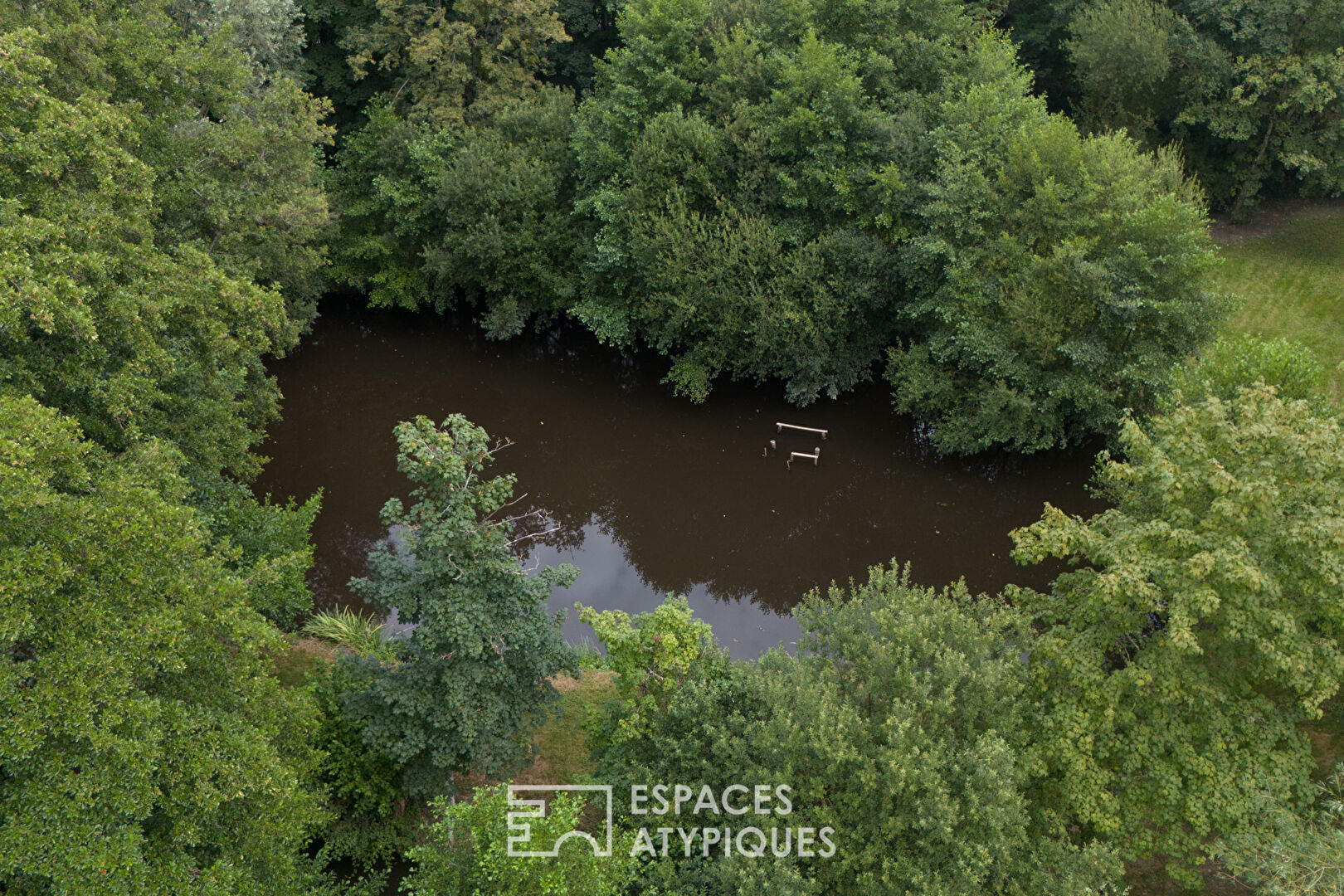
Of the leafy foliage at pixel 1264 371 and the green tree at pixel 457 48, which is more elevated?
the green tree at pixel 457 48

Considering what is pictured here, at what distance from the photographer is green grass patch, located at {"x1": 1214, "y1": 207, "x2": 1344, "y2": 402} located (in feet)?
97.7

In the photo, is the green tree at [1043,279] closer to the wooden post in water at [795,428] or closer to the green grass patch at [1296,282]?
the wooden post in water at [795,428]

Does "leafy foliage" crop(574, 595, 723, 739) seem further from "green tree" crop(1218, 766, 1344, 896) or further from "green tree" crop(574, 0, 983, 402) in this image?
"green tree" crop(574, 0, 983, 402)

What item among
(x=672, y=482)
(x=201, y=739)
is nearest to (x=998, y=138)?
(x=672, y=482)

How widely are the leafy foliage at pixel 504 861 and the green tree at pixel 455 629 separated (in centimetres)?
145

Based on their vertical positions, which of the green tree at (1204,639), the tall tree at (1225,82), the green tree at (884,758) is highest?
the tall tree at (1225,82)

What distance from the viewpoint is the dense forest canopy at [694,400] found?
41.3ft

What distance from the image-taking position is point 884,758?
13.7 m

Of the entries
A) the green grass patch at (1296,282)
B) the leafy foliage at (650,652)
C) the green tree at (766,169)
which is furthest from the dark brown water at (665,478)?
the green grass patch at (1296,282)

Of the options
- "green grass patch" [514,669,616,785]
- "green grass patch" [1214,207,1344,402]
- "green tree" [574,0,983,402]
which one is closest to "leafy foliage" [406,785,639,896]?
"green grass patch" [514,669,616,785]

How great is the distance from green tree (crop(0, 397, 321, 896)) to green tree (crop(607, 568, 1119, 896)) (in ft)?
19.5

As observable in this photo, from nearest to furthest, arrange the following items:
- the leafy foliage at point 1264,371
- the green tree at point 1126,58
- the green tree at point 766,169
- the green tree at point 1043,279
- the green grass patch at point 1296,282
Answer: the leafy foliage at point 1264,371, the green tree at point 1043,279, the green tree at point 766,169, the green grass patch at point 1296,282, the green tree at point 1126,58

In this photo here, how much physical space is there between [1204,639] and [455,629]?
463 inches

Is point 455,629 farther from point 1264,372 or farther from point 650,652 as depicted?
point 1264,372
